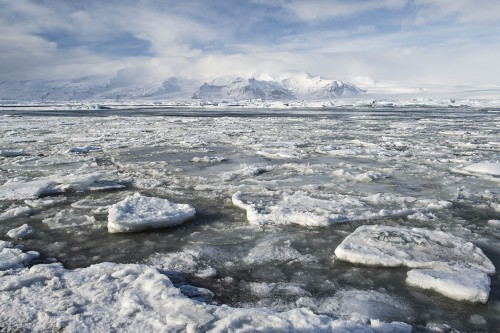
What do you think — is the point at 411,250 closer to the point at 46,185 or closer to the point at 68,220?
the point at 68,220

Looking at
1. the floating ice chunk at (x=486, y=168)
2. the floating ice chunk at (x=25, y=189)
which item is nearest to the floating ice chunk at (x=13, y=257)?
the floating ice chunk at (x=25, y=189)

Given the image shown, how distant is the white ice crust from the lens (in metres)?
2.52

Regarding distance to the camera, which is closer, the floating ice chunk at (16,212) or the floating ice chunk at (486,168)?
the floating ice chunk at (16,212)

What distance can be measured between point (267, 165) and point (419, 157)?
14.0ft

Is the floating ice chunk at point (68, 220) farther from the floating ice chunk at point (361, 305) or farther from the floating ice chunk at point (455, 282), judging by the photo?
the floating ice chunk at point (455, 282)

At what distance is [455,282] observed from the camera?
10.3ft

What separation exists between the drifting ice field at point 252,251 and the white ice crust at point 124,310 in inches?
0.5

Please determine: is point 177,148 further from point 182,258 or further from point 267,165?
point 182,258

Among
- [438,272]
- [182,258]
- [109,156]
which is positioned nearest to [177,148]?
[109,156]

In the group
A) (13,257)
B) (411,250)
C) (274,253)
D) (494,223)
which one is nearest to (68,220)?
(13,257)

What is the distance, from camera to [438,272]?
133 inches

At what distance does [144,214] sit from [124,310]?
212 centimetres

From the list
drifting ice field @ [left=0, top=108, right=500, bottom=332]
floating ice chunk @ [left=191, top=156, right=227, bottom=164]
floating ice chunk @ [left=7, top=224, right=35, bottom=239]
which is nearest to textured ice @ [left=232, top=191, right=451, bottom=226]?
drifting ice field @ [left=0, top=108, right=500, bottom=332]

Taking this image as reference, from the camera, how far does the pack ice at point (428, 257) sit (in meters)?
3.13
